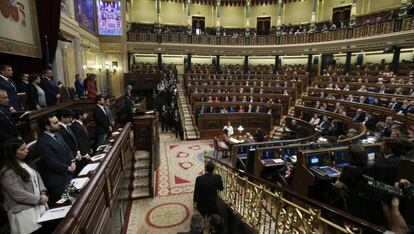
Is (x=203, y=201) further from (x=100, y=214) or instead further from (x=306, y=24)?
(x=306, y=24)

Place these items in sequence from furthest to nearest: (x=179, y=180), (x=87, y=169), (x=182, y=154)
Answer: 1. (x=182, y=154)
2. (x=179, y=180)
3. (x=87, y=169)

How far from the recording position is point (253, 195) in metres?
2.96

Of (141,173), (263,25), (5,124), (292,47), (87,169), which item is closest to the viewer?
(5,124)

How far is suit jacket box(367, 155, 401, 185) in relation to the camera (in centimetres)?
256

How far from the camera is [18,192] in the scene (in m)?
1.81

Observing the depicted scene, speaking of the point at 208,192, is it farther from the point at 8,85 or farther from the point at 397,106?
the point at 397,106

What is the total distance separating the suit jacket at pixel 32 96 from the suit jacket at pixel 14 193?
3.13 metres

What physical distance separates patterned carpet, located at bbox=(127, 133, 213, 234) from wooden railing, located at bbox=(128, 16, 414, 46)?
35.8 feet

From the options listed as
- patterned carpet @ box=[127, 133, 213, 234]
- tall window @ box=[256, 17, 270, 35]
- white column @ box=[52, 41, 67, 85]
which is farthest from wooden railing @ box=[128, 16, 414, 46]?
patterned carpet @ box=[127, 133, 213, 234]

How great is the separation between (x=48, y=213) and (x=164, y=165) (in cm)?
492

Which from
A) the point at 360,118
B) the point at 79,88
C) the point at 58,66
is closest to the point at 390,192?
the point at 360,118

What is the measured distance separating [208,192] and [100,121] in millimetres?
2582

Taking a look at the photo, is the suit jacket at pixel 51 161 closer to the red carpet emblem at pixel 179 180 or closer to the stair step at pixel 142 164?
the stair step at pixel 142 164

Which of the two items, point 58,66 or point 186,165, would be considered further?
point 58,66
